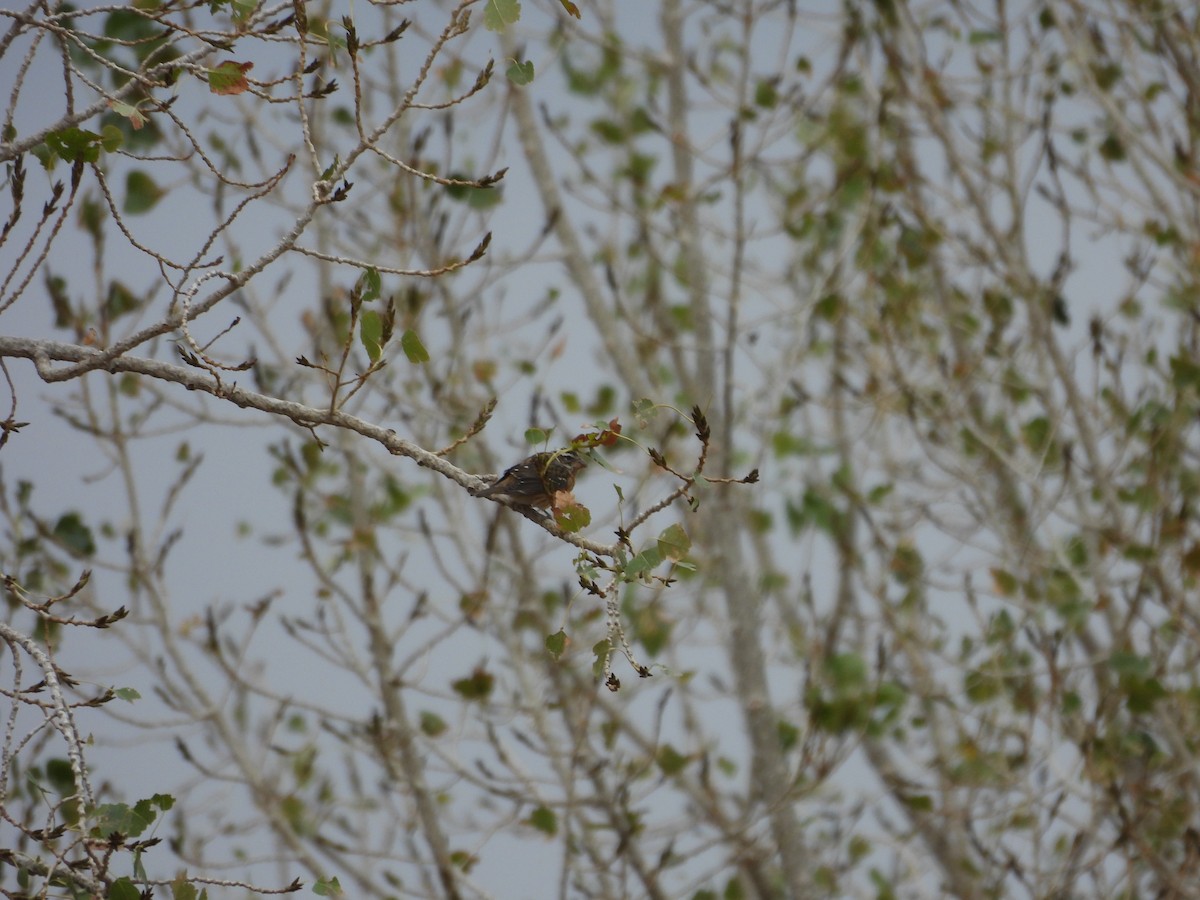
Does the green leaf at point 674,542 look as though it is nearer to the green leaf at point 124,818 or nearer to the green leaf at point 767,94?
the green leaf at point 124,818

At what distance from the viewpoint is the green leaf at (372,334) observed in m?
1.00

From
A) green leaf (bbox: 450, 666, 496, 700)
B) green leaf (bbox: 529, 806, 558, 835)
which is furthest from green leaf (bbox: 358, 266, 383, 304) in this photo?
green leaf (bbox: 529, 806, 558, 835)

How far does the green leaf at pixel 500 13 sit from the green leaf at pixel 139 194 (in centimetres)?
139

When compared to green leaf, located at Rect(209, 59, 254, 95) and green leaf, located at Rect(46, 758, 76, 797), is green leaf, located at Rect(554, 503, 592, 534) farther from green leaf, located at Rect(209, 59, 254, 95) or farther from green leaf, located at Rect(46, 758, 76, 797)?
green leaf, located at Rect(46, 758, 76, 797)

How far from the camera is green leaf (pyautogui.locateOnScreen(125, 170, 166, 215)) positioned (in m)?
2.19

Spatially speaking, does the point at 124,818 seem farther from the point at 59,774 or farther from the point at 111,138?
the point at 59,774

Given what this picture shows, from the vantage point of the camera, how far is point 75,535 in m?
2.27

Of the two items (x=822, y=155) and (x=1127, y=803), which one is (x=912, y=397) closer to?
(x=822, y=155)

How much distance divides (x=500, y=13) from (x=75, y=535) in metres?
1.70

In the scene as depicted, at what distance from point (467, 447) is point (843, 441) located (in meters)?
1.65

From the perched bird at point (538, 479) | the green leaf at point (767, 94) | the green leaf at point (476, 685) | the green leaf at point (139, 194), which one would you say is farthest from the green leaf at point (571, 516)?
the green leaf at point (767, 94)

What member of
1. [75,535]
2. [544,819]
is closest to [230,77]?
[75,535]

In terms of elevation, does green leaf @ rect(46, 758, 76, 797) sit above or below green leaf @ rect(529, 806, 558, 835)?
above

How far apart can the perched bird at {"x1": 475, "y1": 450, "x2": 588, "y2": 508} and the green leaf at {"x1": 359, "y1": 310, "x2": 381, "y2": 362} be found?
6.3 inches
